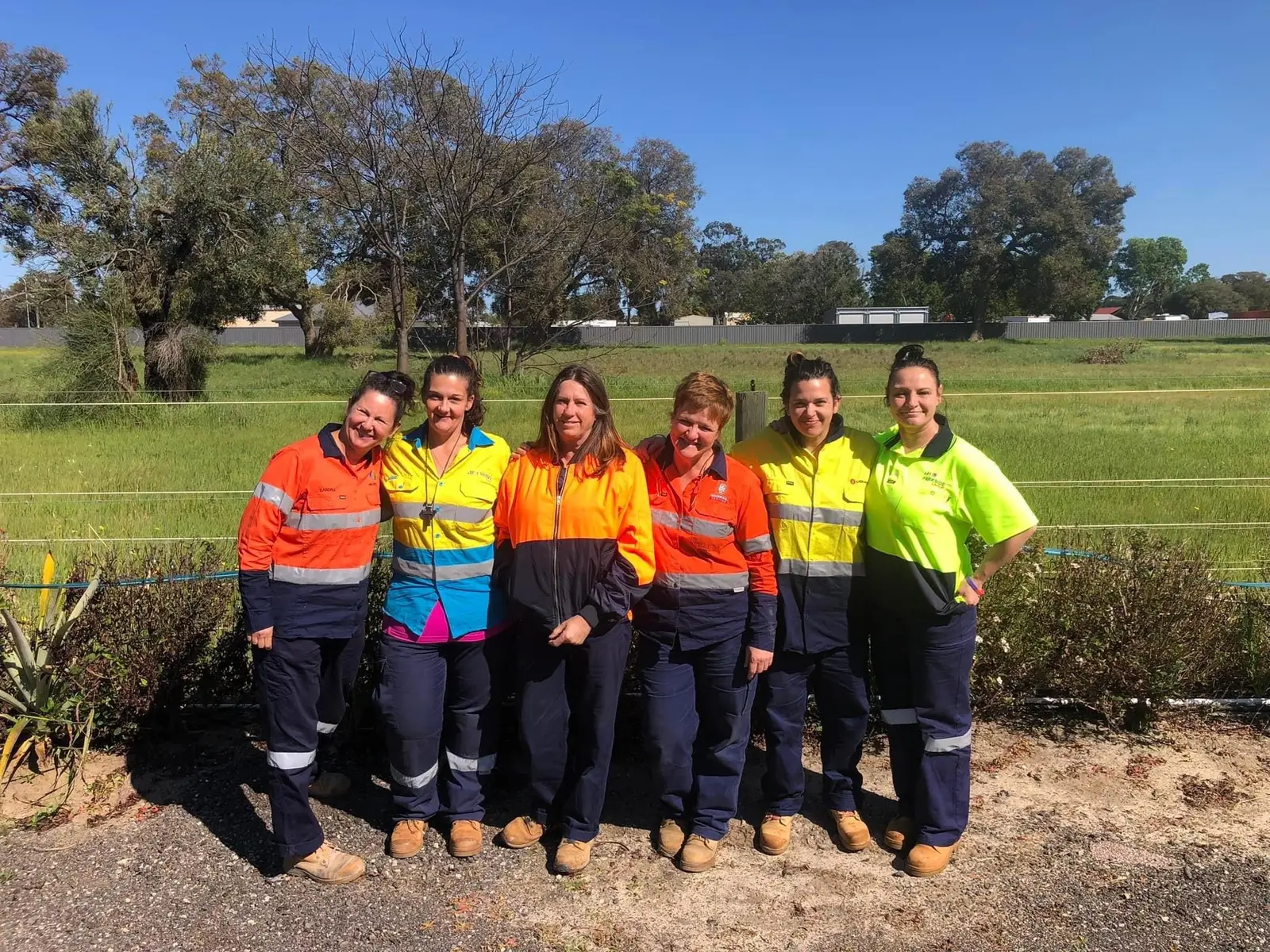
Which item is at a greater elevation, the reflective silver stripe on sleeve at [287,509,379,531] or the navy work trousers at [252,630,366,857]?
the reflective silver stripe on sleeve at [287,509,379,531]

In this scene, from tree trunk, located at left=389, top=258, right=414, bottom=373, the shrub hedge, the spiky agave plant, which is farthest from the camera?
tree trunk, located at left=389, top=258, right=414, bottom=373

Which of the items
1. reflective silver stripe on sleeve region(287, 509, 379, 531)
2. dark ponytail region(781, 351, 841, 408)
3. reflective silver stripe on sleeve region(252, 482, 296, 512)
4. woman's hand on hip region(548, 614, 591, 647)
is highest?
dark ponytail region(781, 351, 841, 408)

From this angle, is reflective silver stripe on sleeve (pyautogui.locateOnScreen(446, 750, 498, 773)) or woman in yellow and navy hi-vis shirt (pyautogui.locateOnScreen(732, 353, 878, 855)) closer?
woman in yellow and navy hi-vis shirt (pyautogui.locateOnScreen(732, 353, 878, 855))

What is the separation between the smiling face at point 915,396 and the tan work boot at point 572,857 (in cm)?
187

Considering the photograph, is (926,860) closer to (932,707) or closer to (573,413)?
(932,707)

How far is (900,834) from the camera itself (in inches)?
129

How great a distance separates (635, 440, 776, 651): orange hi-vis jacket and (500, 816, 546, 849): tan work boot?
0.89 metres

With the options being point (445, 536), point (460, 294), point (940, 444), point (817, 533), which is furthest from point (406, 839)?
point (460, 294)

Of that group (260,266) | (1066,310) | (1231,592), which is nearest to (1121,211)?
(1066,310)

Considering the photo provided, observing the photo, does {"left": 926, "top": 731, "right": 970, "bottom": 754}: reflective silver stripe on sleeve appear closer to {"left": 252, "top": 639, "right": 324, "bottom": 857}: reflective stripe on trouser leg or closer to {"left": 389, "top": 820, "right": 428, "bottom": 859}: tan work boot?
{"left": 389, "top": 820, "right": 428, "bottom": 859}: tan work boot

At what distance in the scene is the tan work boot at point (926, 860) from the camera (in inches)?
123

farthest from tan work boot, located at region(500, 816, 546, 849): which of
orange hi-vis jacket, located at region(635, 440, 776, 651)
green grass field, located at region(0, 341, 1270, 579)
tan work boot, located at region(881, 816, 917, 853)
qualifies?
green grass field, located at region(0, 341, 1270, 579)

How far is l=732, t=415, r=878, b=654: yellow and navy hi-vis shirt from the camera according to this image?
3109mm

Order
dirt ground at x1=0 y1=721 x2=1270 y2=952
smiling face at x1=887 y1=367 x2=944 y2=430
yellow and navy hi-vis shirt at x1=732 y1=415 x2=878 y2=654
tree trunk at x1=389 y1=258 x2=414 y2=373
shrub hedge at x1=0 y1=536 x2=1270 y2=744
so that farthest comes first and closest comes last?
1. tree trunk at x1=389 y1=258 x2=414 y2=373
2. shrub hedge at x1=0 y1=536 x2=1270 y2=744
3. yellow and navy hi-vis shirt at x1=732 y1=415 x2=878 y2=654
4. smiling face at x1=887 y1=367 x2=944 y2=430
5. dirt ground at x1=0 y1=721 x2=1270 y2=952
